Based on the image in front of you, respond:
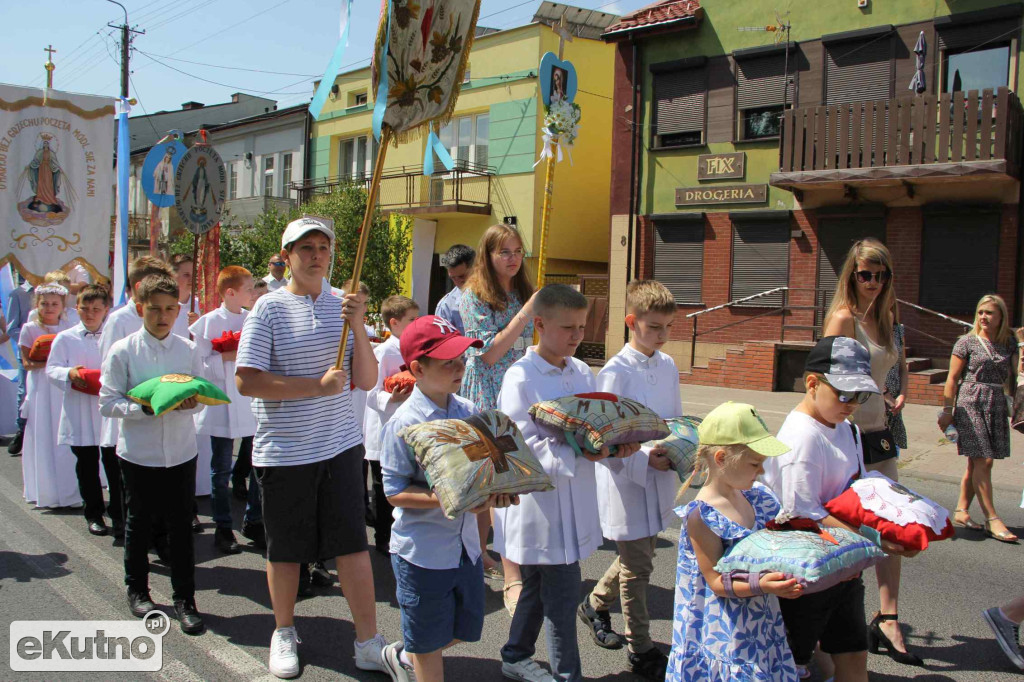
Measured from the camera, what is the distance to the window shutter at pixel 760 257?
17.2m

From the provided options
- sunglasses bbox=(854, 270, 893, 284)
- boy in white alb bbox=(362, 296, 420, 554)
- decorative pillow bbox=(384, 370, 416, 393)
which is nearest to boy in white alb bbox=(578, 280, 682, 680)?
sunglasses bbox=(854, 270, 893, 284)

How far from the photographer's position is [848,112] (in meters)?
15.8

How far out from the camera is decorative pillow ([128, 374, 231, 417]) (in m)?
4.20

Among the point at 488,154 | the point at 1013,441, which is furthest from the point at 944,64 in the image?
the point at 488,154

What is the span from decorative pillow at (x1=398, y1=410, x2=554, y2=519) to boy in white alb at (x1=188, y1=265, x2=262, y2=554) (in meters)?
3.04

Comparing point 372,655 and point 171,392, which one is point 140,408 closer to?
point 171,392

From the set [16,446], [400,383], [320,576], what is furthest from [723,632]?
[16,446]

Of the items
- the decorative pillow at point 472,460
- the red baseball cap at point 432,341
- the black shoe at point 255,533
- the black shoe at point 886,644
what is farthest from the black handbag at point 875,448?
the black shoe at point 255,533

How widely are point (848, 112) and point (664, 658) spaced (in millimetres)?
14786

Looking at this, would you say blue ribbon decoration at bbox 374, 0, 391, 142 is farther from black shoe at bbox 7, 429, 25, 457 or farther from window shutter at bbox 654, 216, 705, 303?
window shutter at bbox 654, 216, 705, 303

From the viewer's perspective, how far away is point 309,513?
12.1 ft

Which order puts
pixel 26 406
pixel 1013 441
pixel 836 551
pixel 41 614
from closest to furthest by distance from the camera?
1. pixel 836 551
2. pixel 41 614
3. pixel 26 406
4. pixel 1013 441

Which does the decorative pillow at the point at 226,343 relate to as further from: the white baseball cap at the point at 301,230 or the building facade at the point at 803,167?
the building facade at the point at 803,167

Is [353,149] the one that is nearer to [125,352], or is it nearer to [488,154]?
[488,154]
